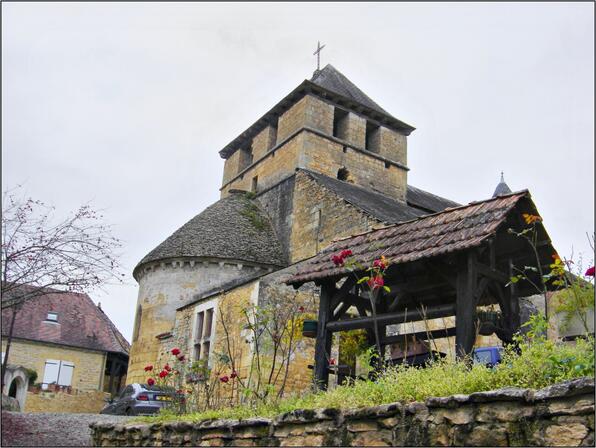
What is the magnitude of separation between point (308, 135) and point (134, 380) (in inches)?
383

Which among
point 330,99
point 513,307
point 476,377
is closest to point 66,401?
point 330,99

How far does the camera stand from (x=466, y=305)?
632 cm

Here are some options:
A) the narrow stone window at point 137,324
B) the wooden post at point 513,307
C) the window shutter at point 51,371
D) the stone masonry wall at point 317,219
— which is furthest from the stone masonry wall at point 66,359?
the wooden post at point 513,307

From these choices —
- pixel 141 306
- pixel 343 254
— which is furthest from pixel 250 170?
pixel 343 254

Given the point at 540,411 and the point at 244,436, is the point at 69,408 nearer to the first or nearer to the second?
the point at 244,436

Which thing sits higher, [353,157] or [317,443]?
[353,157]

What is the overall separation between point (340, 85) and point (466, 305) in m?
19.2

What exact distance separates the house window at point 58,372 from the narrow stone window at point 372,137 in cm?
1717

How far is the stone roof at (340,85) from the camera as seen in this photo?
23.6 meters

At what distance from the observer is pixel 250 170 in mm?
→ 24547

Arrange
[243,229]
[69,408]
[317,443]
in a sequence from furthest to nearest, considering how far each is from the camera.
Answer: [69,408] → [243,229] → [317,443]

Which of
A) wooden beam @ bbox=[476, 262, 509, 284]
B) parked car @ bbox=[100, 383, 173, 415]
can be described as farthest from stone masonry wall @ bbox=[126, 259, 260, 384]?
wooden beam @ bbox=[476, 262, 509, 284]

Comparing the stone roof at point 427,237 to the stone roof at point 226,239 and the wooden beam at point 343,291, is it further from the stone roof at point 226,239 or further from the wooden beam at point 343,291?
the stone roof at point 226,239

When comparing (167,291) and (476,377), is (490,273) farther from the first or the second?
(167,291)
